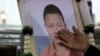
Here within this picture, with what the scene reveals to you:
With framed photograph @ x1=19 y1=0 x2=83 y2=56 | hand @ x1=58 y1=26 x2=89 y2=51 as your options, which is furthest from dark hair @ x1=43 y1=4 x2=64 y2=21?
hand @ x1=58 y1=26 x2=89 y2=51

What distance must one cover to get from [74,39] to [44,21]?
0.24 m

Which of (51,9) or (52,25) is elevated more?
(51,9)

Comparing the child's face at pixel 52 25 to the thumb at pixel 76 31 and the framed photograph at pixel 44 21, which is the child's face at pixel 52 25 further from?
the thumb at pixel 76 31

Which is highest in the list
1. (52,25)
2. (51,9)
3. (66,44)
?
(51,9)

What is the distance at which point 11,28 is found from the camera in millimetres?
1989

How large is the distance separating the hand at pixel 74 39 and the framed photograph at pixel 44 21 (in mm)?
36

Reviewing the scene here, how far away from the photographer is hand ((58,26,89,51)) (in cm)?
145

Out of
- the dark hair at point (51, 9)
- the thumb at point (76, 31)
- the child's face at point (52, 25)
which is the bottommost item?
the thumb at point (76, 31)

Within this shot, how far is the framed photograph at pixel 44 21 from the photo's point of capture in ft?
4.68

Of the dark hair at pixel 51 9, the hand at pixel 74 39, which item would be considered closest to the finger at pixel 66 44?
the hand at pixel 74 39

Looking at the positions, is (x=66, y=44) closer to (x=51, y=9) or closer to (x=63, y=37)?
(x=63, y=37)

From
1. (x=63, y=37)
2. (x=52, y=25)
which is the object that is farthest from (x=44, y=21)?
(x=63, y=37)

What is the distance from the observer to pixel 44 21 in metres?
1.46

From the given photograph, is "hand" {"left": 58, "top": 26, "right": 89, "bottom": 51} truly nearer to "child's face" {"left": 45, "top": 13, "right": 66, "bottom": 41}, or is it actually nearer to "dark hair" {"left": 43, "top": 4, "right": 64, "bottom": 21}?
"child's face" {"left": 45, "top": 13, "right": 66, "bottom": 41}
